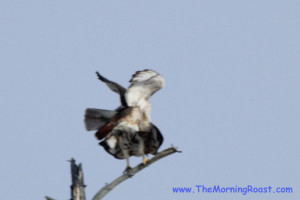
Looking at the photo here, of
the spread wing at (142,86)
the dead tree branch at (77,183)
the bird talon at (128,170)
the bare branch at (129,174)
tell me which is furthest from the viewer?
the spread wing at (142,86)

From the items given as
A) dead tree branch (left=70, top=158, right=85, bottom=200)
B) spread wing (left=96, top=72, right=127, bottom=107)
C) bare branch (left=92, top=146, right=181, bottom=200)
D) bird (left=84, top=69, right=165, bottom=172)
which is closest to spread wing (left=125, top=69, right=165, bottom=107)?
bird (left=84, top=69, right=165, bottom=172)

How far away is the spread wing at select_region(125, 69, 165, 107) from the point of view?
912 inches

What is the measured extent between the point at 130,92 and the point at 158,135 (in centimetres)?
121

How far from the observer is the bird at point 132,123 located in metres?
23.2

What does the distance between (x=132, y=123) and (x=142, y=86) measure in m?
0.90

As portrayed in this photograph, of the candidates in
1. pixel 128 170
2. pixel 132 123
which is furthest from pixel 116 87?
pixel 128 170

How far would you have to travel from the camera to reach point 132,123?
917 inches

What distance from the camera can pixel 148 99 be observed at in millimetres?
23594

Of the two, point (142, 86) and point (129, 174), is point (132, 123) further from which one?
point (129, 174)

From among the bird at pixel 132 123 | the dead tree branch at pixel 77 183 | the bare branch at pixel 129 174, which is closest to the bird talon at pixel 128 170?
the bare branch at pixel 129 174

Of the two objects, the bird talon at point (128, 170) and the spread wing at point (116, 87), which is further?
the spread wing at point (116, 87)

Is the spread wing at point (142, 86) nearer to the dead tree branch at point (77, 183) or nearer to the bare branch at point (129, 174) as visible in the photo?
the bare branch at point (129, 174)

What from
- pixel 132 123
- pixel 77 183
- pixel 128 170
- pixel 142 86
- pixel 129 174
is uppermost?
pixel 142 86

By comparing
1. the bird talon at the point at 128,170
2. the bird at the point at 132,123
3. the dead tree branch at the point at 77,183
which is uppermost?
the bird at the point at 132,123
